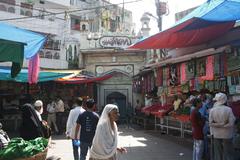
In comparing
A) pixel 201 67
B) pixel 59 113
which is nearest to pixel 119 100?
pixel 59 113

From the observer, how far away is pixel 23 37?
5.71m

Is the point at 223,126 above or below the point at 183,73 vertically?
below

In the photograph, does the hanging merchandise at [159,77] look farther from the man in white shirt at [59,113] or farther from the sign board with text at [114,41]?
the sign board with text at [114,41]

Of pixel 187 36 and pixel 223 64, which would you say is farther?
pixel 187 36

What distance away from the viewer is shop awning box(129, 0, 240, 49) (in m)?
7.58

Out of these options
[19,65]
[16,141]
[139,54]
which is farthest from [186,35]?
[139,54]

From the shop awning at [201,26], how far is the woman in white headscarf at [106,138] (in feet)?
10.6

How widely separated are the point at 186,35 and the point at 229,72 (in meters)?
2.10

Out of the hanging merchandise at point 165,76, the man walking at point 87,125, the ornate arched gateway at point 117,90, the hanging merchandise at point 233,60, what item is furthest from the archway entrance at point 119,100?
the man walking at point 87,125

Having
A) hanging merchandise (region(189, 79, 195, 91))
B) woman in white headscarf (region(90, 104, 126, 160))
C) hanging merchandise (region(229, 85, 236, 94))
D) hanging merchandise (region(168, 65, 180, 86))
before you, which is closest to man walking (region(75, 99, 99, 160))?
woman in white headscarf (region(90, 104, 126, 160))

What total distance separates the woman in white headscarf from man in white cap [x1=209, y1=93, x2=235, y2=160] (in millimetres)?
3151

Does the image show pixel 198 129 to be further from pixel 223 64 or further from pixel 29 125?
pixel 29 125

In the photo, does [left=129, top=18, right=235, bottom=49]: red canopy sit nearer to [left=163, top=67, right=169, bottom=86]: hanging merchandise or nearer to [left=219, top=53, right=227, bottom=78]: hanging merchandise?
[left=219, top=53, right=227, bottom=78]: hanging merchandise

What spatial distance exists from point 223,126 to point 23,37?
4.40 m
